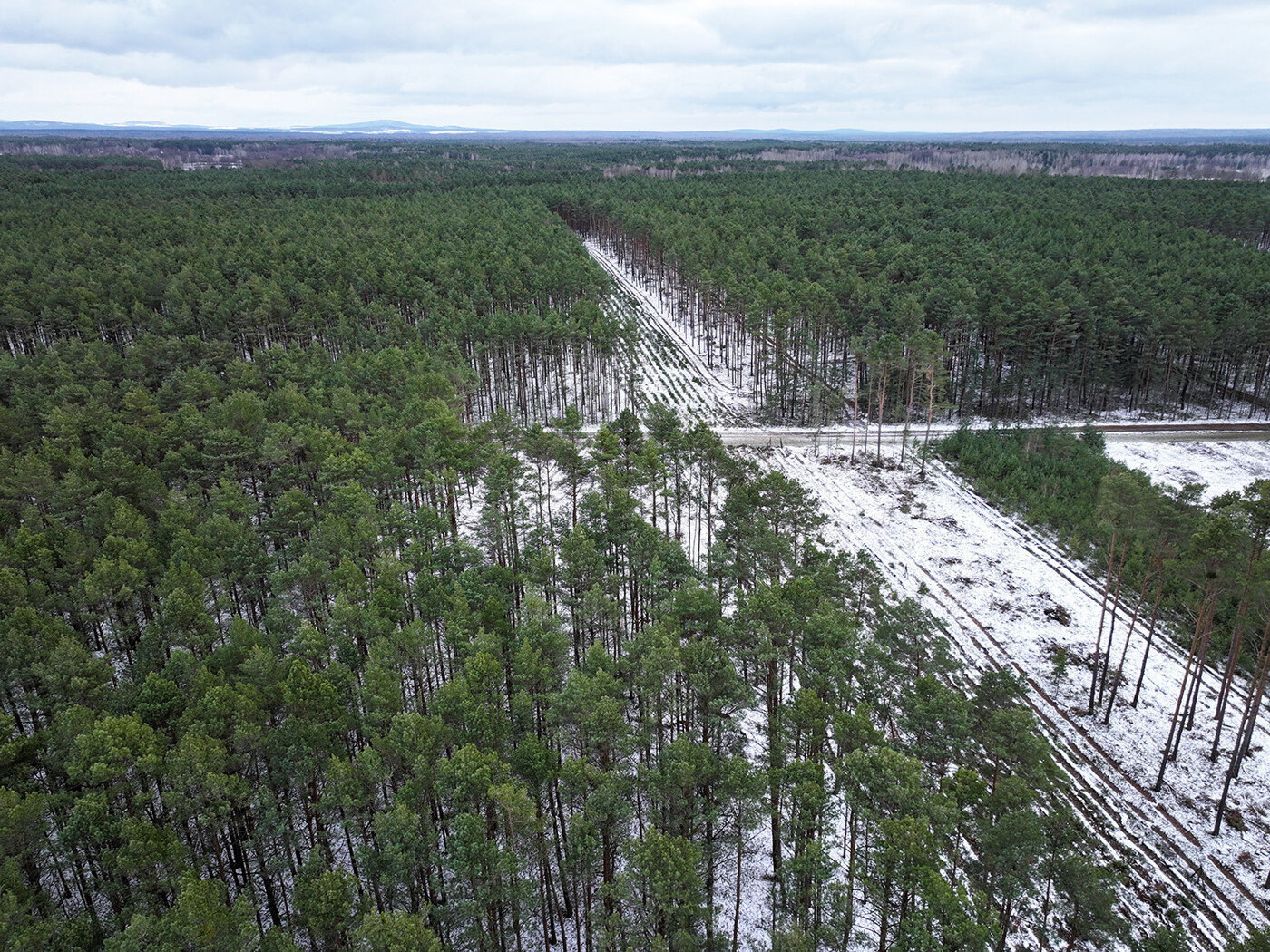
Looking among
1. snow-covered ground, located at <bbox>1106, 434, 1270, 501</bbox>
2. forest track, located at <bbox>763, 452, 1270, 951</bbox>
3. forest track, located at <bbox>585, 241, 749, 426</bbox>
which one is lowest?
forest track, located at <bbox>763, 452, 1270, 951</bbox>

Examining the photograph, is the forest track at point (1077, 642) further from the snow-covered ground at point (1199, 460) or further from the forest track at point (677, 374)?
the snow-covered ground at point (1199, 460)

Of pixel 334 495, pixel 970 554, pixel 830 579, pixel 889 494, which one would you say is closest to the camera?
pixel 830 579

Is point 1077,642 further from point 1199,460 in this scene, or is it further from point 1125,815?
point 1199,460

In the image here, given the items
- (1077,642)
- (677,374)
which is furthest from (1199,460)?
(677,374)

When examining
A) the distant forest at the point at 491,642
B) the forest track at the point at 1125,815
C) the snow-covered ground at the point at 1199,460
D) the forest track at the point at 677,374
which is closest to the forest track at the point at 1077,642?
the forest track at the point at 1125,815

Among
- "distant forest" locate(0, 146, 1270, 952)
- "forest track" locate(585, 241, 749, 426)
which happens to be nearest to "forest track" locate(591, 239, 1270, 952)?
"forest track" locate(585, 241, 749, 426)

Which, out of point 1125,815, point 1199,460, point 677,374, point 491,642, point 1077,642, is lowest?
point 1125,815

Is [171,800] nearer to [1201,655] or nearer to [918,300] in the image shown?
[1201,655]

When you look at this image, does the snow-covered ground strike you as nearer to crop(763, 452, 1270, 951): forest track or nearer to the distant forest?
the distant forest

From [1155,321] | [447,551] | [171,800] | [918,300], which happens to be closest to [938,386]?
[918,300]
